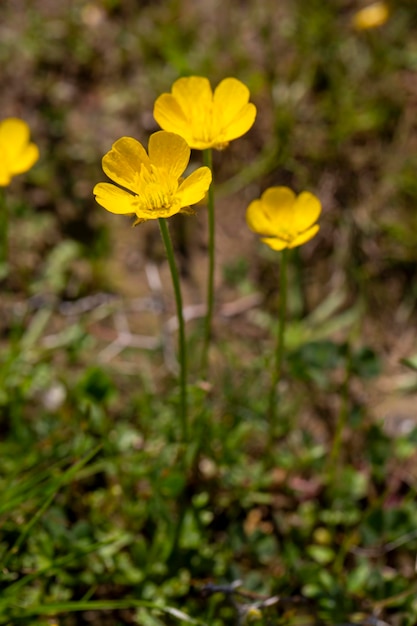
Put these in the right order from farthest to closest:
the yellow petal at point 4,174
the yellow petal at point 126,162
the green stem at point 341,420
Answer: the yellow petal at point 4,174
the green stem at point 341,420
the yellow petal at point 126,162

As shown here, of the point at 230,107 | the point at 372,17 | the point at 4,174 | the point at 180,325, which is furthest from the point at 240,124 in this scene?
the point at 372,17

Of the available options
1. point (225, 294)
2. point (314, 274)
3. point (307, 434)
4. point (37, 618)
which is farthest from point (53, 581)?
point (314, 274)

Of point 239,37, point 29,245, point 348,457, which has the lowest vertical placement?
point 348,457

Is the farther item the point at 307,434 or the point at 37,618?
the point at 307,434

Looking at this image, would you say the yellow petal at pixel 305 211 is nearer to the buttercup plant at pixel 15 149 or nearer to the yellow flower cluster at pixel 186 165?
the yellow flower cluster at pixel 186 165

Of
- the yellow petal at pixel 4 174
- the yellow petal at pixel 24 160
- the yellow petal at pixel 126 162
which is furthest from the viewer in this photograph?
the yellow petal at pixel 24 160

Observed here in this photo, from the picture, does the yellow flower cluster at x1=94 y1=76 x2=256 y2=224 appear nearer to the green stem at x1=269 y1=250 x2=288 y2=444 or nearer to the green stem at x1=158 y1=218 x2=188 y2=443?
the green stem at x1=158 y1=218 x2=188 y2=443

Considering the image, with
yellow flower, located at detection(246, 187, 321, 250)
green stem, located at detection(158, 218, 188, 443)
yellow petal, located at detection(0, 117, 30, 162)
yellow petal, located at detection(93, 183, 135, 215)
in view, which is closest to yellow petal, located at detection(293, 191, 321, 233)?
yellow flower, located at detection(246, 187, 321, 250)

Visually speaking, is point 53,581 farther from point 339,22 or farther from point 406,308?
point 339,22

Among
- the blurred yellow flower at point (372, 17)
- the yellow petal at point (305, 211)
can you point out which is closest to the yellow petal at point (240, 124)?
the yellow petal at point (305, 211)
